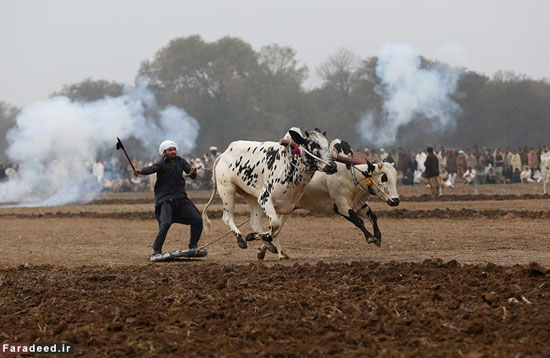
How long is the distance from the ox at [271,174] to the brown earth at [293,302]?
0.75 metres

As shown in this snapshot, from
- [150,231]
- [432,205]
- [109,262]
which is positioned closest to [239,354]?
[109,262]

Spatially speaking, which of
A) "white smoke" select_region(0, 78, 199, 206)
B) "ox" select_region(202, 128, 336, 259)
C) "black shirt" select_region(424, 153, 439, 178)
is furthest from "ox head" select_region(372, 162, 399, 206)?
"white smoke" select_region(0, 78, 199, 206)

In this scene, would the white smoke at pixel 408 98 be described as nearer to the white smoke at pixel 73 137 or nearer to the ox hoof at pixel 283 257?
the white smoke at pixel 73 137

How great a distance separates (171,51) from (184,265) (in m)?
53.3

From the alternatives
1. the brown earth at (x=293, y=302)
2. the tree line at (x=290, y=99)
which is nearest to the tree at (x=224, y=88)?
the tree line at (x=290, y=99)

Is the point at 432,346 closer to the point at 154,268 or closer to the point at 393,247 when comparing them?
the point at 154,268

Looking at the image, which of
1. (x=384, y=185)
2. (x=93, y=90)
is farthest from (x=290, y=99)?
(x=384, y=185)

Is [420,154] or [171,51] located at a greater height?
[171,51]

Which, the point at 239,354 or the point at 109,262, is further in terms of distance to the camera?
the point at 109,262

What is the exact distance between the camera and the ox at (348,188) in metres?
16.9

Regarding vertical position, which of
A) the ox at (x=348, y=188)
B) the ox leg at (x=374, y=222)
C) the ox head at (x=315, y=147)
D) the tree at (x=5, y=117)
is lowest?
the ox leg at (x=374, y=222)

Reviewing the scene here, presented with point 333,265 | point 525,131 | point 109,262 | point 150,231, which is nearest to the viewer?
point 333,265

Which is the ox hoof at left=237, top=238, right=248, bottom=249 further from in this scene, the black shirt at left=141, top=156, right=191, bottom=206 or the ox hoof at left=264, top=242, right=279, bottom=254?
the black shirt at left=141, top=156, right=191, bottom=206

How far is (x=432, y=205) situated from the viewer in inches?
1252
